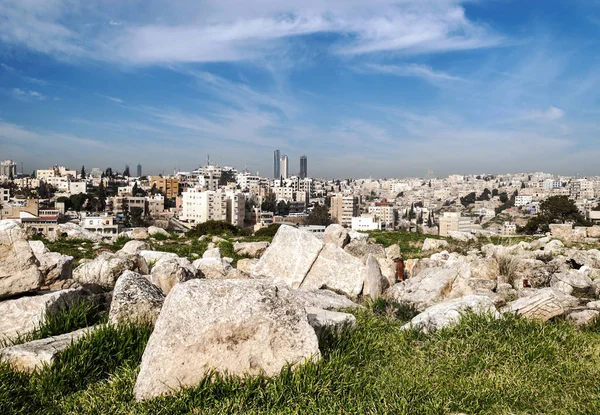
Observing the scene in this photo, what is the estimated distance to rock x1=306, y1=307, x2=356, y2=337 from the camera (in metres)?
5.07

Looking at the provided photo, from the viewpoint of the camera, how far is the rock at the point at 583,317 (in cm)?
698

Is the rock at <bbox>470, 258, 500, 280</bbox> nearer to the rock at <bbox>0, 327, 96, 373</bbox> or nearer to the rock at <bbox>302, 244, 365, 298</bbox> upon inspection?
the rock at <bbox>302, 244, 365, 298</bbox>

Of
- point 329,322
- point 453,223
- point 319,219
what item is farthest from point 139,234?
point 319,219

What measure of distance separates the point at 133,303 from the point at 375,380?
2659 mm

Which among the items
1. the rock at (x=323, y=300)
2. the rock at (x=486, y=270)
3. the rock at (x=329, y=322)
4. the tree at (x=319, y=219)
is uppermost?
the rock at (x=329, y=322)

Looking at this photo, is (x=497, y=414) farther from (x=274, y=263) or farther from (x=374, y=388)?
(x=274, y=263)

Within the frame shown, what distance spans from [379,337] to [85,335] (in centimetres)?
309

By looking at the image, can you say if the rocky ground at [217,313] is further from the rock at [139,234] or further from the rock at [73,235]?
the rock at [139,234]

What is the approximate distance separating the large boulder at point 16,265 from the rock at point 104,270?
2.51m

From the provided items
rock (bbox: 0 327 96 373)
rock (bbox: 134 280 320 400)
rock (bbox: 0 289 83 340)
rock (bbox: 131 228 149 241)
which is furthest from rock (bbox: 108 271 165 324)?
rock (bbox: 131 228 149 241)

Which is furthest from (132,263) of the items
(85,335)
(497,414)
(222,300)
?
(497,414)

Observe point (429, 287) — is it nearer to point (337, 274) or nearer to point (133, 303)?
point (337, 274)

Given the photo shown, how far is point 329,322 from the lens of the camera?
17.2 feet

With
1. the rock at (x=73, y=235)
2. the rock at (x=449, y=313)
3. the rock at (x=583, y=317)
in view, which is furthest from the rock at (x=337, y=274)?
the rock at (x=73, y=235)
